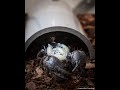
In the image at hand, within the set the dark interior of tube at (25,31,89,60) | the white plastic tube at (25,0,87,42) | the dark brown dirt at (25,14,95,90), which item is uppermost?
the white plastic tube at (25,0,87,42)

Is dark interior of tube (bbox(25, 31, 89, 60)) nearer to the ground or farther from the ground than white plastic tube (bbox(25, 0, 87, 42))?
nearer to the ground

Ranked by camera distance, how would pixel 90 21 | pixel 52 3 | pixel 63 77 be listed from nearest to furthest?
pixel 63 77 < pixel 52 3 < pixel 90 21

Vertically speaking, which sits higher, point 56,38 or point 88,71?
point 56,38

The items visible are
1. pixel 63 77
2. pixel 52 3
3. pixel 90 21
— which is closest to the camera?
pixel 63 77

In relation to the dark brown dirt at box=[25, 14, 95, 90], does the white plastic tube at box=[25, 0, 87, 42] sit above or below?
above

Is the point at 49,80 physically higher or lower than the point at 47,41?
lower

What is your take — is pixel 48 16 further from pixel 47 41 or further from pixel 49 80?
pixel 49 80

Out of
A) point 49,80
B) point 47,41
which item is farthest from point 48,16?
point 49,80

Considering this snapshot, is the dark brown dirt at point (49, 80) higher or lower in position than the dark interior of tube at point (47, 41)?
lower

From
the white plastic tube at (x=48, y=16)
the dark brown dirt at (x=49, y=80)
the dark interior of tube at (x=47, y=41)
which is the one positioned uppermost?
the white plastic tube at (x=48, y=16)
